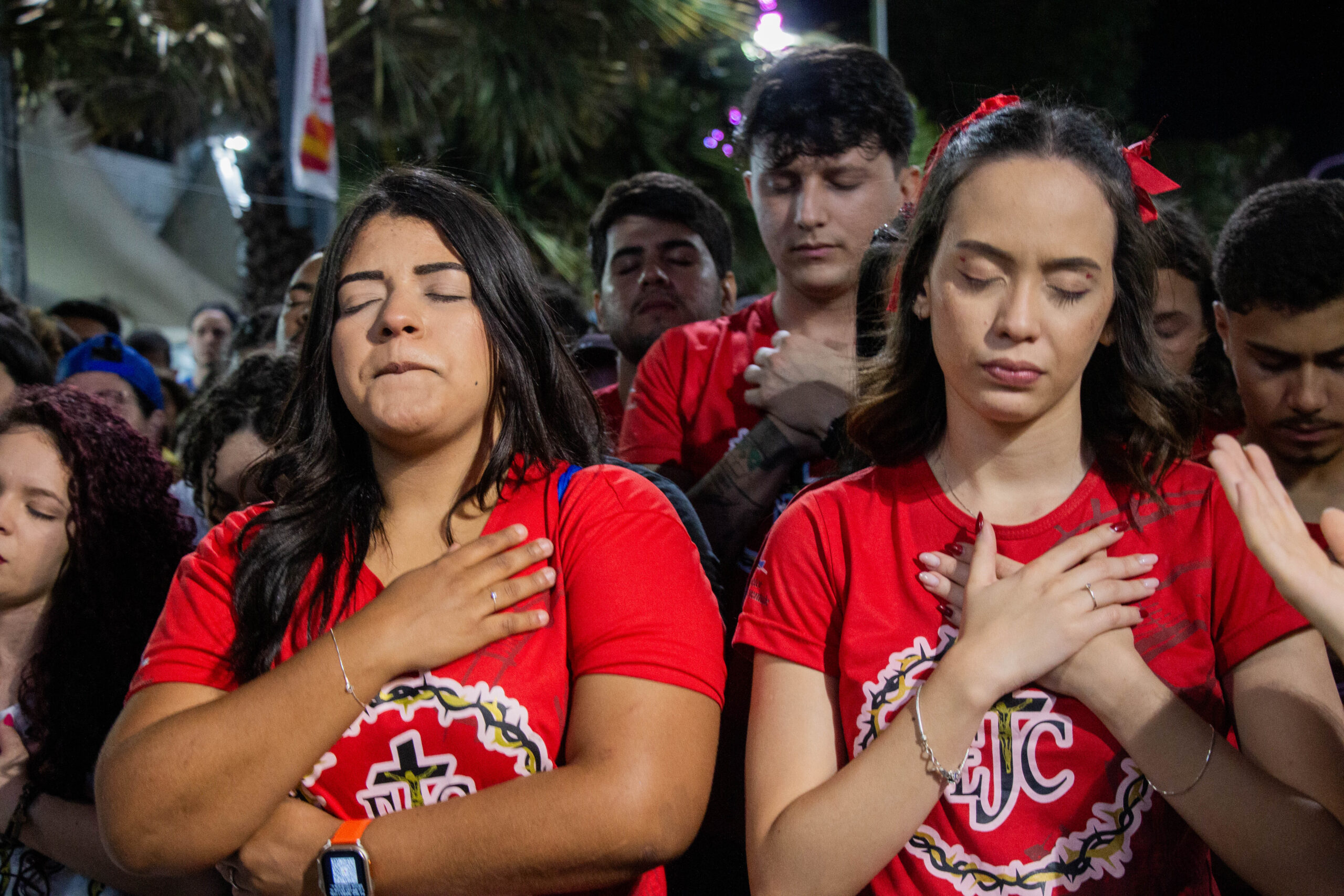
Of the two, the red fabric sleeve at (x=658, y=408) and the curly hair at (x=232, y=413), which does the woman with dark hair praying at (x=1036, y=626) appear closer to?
the red fabric sleeve at (x=658, y=408)

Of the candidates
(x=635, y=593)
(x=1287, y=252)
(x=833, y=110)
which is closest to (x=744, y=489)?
(x=635, y=593)

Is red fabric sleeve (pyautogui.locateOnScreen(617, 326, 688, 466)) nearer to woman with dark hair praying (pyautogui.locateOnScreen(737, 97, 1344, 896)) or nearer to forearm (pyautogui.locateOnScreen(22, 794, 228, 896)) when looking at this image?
woman with dark hair praying (pyautogui.locateOnScreen(737, 97, 1344, 896))

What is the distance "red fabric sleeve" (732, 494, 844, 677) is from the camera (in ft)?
5.36

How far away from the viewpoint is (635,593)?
1685 millimetres

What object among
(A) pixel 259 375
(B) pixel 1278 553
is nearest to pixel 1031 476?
(B) pixel 1278 553

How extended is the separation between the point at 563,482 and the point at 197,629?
0.61m

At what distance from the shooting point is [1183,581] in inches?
63.1

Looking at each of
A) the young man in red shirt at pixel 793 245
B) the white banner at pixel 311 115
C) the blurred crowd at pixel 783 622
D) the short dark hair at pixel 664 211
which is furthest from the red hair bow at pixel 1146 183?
the white banner at pixel 311 115

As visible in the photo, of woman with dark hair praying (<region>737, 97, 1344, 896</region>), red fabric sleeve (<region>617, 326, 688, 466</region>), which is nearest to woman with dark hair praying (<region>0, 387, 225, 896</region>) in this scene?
red fabric sleeve (<region>617, 326, 688, 466</region>)

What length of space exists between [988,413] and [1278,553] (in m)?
0.43

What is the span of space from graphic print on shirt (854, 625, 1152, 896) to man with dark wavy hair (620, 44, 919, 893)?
2.72 feet

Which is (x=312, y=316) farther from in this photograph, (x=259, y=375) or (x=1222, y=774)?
(x=1222, y=774)

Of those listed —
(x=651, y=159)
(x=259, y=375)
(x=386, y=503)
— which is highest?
(x=651, y=159)

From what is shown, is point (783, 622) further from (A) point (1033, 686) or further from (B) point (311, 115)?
(B) point (311, 115)
